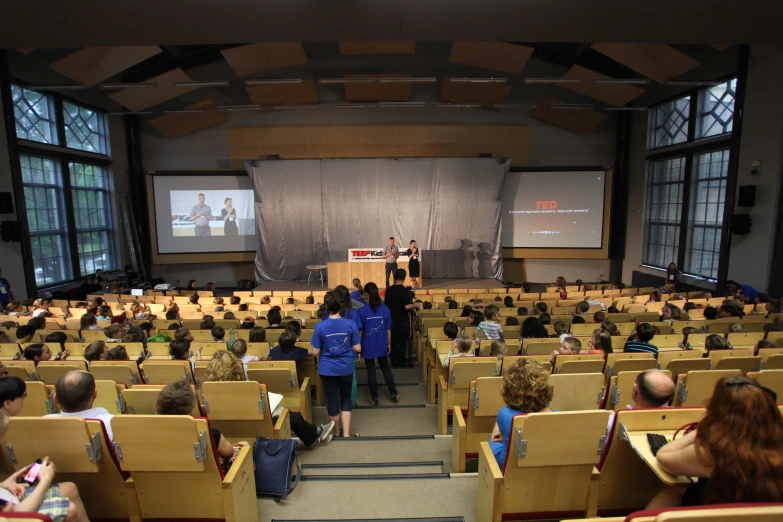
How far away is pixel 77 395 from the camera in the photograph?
2.47 m

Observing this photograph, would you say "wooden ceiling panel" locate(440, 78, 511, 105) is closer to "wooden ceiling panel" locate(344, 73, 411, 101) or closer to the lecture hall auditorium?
the lecture hall auditorium

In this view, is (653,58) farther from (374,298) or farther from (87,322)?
(87,322)

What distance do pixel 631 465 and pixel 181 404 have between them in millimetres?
2469

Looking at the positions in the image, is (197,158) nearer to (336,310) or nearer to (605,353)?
(336,310)

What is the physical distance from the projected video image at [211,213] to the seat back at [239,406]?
1256 centimetres

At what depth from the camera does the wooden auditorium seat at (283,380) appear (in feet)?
12.3

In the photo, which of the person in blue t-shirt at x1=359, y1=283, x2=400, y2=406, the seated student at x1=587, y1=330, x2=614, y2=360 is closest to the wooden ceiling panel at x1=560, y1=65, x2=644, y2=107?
the seated student at x1=587, y1=330, x2=614, y2=360

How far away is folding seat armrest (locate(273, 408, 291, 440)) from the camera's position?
314cm

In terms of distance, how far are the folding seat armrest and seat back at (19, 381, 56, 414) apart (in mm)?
1709

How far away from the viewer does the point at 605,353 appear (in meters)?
4.27

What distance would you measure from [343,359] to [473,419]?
1.31 metres

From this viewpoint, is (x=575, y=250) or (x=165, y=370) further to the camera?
(x=575, y=250)

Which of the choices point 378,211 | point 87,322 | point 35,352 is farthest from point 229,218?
point 35,352

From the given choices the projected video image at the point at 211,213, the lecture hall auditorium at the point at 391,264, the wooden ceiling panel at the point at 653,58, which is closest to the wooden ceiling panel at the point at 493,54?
the lecture hall auditorium at the point at 391,264
